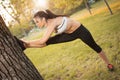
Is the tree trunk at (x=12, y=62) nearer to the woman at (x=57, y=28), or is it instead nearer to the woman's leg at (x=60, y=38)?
the woman at (x=57, y=28)

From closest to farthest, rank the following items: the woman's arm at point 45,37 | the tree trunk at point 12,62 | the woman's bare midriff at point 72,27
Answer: the tree trunk at point 12,62 < the woman's arm at point 45,37 < the woman's bare midriff at point 72,27

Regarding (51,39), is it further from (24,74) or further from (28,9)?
(28,9)

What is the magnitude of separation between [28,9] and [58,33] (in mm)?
30580

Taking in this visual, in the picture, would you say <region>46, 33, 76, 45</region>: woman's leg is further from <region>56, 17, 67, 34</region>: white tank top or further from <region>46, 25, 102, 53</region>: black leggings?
<region>56, 17, 67, 34</region>: white tank top

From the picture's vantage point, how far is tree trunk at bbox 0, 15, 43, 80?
298cm

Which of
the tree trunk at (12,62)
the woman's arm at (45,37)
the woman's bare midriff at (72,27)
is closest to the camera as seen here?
the tree trunk at (12,62)

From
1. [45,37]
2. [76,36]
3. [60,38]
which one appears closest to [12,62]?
[45,37]

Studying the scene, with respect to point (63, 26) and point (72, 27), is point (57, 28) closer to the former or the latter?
point (63, 26)

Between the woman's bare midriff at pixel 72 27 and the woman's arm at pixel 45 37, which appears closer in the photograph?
the woman's arm at pixel 45 37

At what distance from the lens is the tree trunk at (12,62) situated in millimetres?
2984

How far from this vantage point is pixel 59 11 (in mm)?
54094

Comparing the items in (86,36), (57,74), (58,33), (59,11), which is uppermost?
(58,33)

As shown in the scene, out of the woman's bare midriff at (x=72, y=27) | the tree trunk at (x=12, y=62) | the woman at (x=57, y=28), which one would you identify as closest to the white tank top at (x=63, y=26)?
the woman at (x=57, y=28)

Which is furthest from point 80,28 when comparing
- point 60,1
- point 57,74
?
point 60,1
